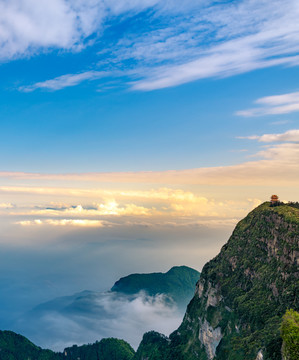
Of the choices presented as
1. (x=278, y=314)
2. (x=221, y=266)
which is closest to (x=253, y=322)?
(x=278, y=314)

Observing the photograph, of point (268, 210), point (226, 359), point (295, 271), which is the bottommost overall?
point (226, 359)

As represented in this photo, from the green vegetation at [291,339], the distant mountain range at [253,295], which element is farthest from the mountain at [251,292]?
the green vegetation at [291,339]

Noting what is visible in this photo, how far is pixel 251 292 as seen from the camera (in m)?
145

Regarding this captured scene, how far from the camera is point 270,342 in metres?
94.9

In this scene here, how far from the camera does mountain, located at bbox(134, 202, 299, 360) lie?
117 metres

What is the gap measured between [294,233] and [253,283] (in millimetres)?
36526

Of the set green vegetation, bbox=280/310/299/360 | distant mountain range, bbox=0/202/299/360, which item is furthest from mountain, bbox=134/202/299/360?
green vegetation, bbox=280/310/299/360

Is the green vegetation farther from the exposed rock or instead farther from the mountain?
the exposed rock

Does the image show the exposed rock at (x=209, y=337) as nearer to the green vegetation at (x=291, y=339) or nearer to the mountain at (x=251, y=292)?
the mountain at (x=251, y=292)

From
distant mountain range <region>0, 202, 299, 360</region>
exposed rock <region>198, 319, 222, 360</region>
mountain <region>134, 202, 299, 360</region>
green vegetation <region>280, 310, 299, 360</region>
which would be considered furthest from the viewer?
exposed rock <region>198, 319, 222, 360</region>

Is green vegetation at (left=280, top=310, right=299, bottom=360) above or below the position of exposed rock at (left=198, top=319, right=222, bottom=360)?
above

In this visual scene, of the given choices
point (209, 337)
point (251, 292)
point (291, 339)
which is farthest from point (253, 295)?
point (291, 339)

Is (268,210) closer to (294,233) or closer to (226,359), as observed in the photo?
(294,233)

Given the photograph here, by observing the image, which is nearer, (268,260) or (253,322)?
(253,322)
